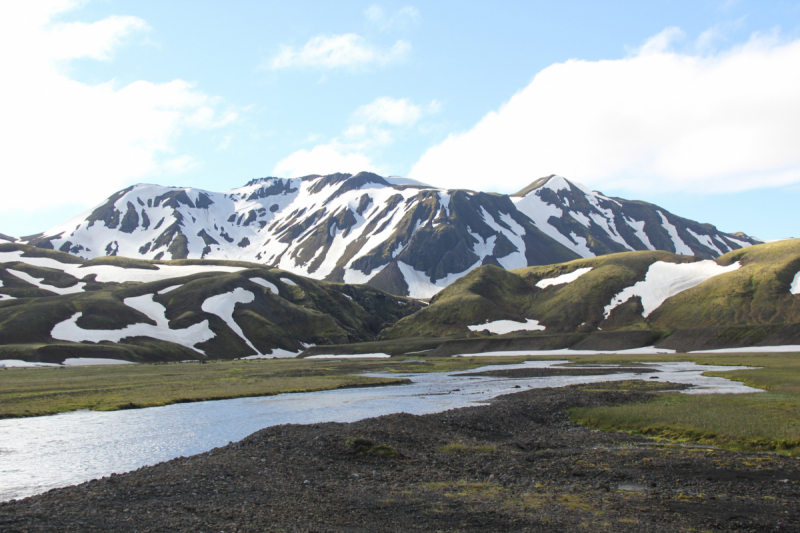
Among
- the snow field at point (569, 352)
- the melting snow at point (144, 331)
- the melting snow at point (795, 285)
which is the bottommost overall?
the snow field at point (569, 352)

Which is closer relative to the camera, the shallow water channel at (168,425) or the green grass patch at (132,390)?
the shallow water channel at (168,425)

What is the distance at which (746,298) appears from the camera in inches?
6516

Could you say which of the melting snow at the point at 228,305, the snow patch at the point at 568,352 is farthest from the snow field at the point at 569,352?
the melting snow at the point at 228,305

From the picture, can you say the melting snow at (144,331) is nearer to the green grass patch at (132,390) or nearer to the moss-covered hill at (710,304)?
the green grass patch at (132,390)

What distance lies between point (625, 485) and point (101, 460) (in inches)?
1045

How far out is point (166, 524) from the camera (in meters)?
15.9

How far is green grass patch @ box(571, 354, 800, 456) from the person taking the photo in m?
26.2

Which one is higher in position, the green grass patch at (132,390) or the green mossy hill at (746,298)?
the green mossy hill at (746,298)

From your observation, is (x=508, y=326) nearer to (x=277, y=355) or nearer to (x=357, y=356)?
(x=357, y=356)

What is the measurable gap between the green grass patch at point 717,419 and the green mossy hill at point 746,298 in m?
127

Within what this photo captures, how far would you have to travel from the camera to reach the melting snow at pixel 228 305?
177 meters

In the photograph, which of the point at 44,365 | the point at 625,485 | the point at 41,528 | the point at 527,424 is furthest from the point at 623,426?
the point at 44,365

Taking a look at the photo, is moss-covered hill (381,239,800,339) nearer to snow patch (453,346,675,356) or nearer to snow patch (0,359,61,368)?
snow patch (453,346,675,356)

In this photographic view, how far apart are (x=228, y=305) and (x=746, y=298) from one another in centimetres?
17279
